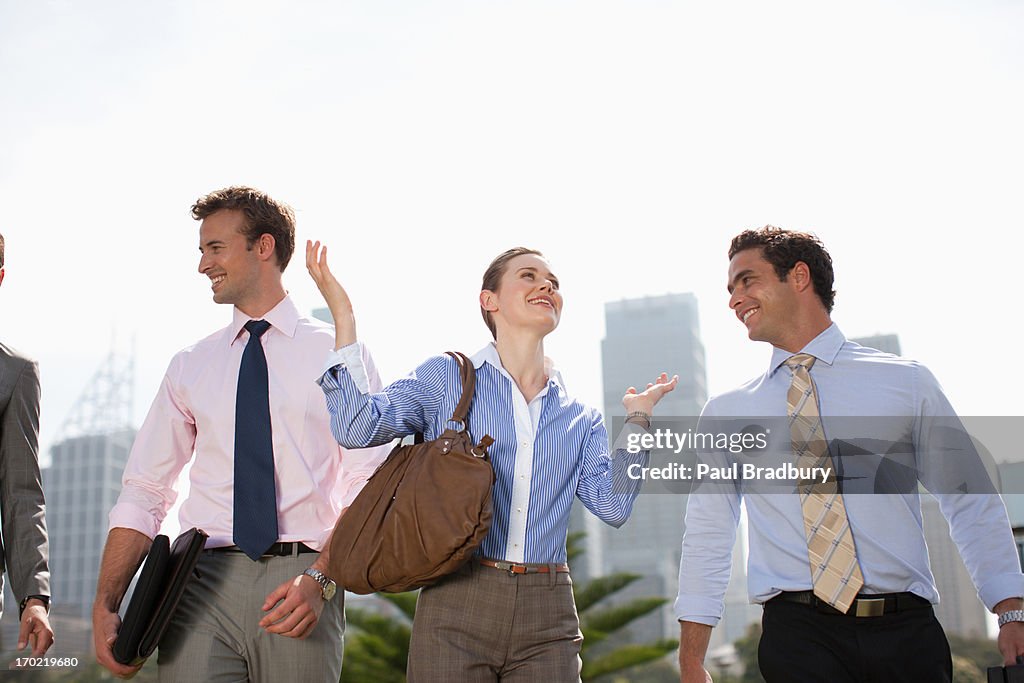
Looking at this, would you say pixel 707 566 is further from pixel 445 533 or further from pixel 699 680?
pixel 445 533

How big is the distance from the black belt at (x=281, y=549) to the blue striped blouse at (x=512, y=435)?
1.47 feet

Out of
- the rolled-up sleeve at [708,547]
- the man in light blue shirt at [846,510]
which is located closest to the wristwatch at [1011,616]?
the man in light blue shirt at [846,510]

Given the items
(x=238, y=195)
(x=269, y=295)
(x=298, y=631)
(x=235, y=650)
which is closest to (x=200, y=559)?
(x=235, y=650)

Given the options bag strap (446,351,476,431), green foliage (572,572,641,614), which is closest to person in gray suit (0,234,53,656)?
bag strap (446,351,476,431)

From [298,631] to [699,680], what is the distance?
1.19 meters

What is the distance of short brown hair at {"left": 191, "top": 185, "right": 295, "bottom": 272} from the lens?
3189mm

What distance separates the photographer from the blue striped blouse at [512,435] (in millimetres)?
2576

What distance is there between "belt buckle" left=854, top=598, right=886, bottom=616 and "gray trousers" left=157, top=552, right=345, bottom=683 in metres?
1.44

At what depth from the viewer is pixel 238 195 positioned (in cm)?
321

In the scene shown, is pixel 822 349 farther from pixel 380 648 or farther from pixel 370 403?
pixel 380 648

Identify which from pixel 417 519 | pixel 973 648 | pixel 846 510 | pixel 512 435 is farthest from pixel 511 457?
pixel 973 648

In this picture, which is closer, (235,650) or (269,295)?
(235,650)

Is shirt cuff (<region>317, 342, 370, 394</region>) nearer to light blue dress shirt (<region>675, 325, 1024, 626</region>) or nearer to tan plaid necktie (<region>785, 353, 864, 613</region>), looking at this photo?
light blue dress shirt (<region>675, 325, 1024, 626</region>)

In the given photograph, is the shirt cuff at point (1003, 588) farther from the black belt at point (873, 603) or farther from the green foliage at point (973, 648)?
the green foliage at point (973, 648)
